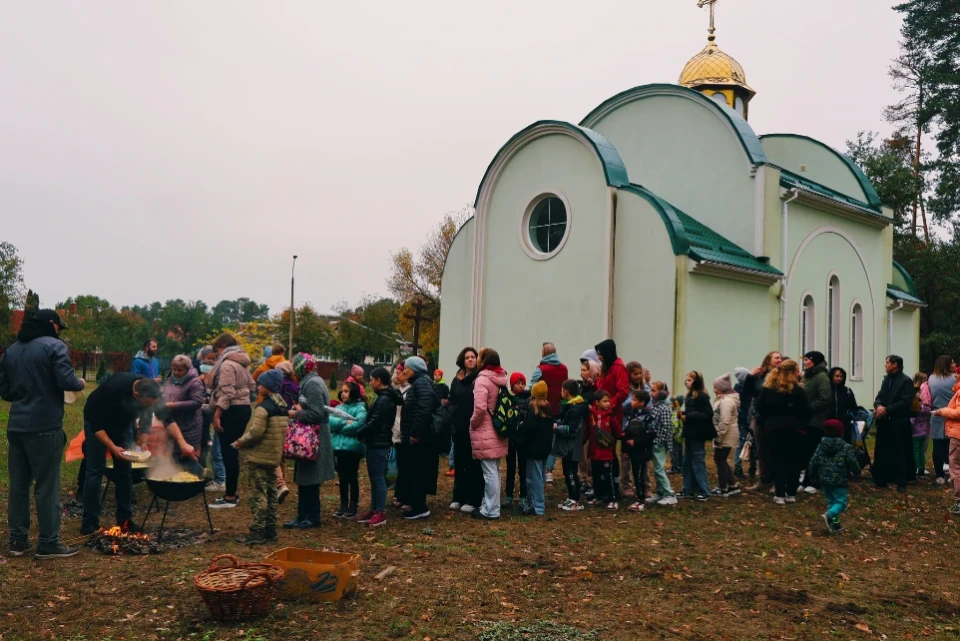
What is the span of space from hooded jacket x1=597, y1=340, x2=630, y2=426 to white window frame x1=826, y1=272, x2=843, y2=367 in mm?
12507

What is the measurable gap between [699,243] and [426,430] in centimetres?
985

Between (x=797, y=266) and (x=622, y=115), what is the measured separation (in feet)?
18.7

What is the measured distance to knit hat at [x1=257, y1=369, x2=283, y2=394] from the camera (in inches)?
307

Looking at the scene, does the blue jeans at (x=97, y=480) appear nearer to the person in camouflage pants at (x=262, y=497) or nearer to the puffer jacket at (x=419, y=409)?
the person in camouflage pants at (x=262, y=497)

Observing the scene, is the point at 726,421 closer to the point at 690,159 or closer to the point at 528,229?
the point at 528,229

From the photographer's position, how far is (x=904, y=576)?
7.27 metres

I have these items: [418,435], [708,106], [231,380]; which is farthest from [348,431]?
[708,106]

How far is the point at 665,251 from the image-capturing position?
54.3ft

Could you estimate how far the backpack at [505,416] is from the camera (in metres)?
9.07

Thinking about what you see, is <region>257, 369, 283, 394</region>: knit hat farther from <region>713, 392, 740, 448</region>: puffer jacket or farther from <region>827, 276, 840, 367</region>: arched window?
<region>827, 276, 840, 367</region>: arched window

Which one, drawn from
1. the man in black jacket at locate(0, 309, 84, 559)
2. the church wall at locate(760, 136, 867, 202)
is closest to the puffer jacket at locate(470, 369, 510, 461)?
the man in black jacket at locate(0, 309, 84, 559)

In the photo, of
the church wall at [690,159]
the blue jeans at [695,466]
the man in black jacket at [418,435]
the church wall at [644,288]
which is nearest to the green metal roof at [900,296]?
the church wall at [690,159]

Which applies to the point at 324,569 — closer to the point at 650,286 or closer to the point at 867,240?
the point at 650,286

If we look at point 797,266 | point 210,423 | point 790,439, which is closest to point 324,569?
point 210,423
